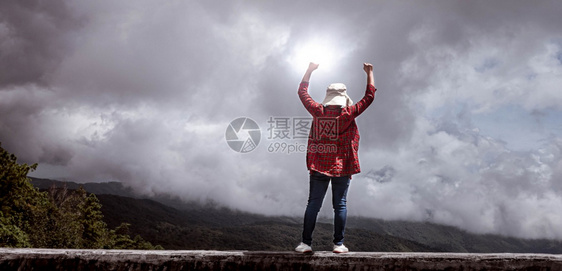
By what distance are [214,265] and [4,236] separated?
43.6 meters

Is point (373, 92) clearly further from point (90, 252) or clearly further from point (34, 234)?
point (34, 234)

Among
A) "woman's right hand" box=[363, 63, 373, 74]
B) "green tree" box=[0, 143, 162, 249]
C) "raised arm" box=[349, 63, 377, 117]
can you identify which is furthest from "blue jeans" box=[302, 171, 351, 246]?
"green tree" box=[0, 143, 162, 249]

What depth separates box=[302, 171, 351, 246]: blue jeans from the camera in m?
4.17

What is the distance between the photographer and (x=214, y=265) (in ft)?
11.5

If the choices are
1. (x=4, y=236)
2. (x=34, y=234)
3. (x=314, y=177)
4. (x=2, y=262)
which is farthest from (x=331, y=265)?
(x=34, y=234)

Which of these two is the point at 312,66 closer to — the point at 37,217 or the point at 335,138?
the point at 335,138

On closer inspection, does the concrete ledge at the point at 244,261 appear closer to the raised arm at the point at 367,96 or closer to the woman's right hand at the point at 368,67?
the raised arm at the point at 367,96

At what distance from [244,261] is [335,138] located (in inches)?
73.8

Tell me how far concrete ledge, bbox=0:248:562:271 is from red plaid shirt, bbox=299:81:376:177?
1072 millimetres

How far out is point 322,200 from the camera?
13.9 ft

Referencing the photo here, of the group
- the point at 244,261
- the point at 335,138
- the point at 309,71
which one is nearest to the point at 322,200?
the point at 335,138

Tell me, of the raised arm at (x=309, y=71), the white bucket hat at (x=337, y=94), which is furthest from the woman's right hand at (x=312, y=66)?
the white bucket hat at (x=337, y=94)

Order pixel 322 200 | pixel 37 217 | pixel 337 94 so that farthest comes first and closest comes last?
1. pixel 37 217
2. pixel 337 94
3. pixel 322 200

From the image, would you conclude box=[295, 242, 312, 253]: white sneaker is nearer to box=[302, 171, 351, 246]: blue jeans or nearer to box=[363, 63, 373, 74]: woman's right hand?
box=[302, 171, 351, 246]: blue jeans
